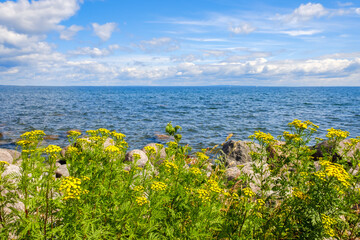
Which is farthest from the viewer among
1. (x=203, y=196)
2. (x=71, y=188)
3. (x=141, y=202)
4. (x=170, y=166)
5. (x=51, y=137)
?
(x=51, y=137)

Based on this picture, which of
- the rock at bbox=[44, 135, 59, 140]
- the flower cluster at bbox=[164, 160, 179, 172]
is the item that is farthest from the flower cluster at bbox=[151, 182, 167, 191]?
the rock at bbox=[44, 135, 59, 140]

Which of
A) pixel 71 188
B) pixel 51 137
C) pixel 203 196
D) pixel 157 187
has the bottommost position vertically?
pixel 51 137

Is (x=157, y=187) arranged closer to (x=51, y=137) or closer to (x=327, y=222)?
(x=327, y=222)

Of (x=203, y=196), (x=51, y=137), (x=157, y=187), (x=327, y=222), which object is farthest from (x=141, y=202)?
(x=51, y=137)

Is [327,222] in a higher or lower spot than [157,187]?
lower

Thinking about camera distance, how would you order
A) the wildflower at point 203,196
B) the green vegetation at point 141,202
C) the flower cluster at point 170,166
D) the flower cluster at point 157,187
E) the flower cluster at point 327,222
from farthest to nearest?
the flower cluster at point 170,166 < the flower cluster at point 327,222 < the wildflower at point 203,196 < the flower cluster at point 157,187 < the green vegetation at point 141,202

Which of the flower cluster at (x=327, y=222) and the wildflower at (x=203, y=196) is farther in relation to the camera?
the flower cluster at (x=327, y=222)

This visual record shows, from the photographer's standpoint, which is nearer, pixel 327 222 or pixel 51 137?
pixel 327 222

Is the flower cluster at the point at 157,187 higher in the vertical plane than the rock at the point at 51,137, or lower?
higher

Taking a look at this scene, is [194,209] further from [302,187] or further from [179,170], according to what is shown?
[302,187]

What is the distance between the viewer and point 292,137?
498 centimetres

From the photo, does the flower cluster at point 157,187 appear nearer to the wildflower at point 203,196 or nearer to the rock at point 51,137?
the wildflower at point 203,196

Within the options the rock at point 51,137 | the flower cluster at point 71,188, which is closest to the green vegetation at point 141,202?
the flower cluster at point 71,188

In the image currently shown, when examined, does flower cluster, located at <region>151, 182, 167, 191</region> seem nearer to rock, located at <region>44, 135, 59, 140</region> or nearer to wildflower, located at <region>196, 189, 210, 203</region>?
wildflower, located at <region>196, 189, 210, 203</region>
